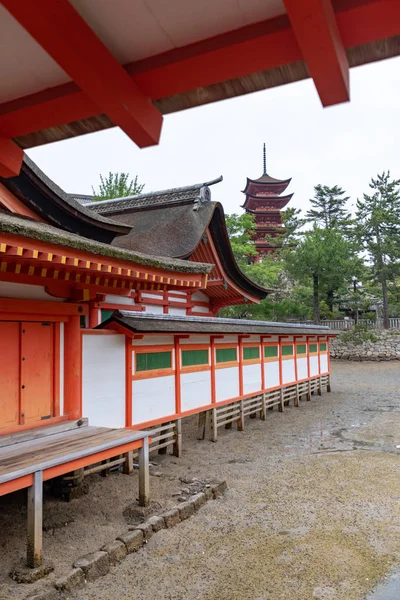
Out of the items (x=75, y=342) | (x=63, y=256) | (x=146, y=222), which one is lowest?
(x=75, y=342)

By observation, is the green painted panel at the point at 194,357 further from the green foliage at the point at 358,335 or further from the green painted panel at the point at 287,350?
the green foliage at the point at 358,335

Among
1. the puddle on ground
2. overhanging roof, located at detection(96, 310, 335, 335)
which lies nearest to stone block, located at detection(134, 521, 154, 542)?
the puddle on ground

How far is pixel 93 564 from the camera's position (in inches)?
155

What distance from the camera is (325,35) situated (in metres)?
1.50

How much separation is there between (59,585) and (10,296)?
3171 mm

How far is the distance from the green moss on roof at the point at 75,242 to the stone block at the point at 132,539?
3.04 m

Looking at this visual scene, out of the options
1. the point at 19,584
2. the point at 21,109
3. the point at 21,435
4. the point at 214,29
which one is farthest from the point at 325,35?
the point at 21,435

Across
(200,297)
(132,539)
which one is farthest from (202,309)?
(132,539)

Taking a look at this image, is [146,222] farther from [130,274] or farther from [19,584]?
[19,584]

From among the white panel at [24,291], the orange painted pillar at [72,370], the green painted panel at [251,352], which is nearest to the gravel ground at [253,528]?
the orange painted pillar at [72,370]

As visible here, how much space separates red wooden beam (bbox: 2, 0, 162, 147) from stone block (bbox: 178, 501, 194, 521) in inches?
181

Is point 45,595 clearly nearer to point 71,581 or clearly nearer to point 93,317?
point 71,581

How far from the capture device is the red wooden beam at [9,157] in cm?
228

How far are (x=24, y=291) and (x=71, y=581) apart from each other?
3250 mm
